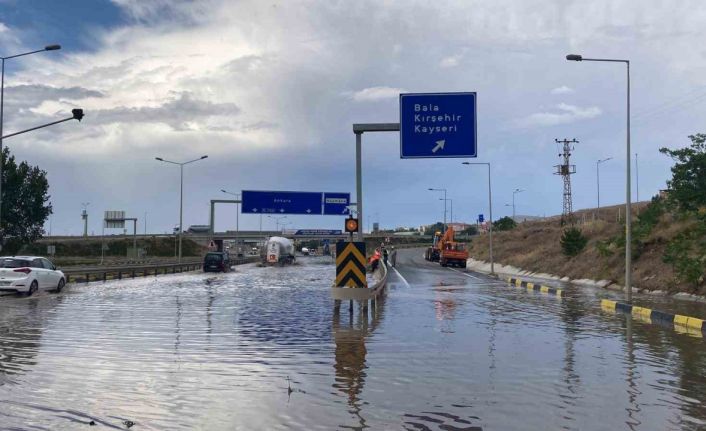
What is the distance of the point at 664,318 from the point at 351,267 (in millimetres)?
8819

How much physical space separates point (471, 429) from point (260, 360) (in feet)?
16.2

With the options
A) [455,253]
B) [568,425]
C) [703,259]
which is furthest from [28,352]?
[455,253]

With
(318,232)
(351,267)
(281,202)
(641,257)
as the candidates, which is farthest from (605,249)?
(318,232)

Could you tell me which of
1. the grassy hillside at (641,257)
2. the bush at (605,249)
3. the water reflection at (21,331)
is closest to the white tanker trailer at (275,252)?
→ the grassy hillside at (641,257)

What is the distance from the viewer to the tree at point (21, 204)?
2854 inches

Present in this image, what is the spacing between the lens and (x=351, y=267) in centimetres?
1820

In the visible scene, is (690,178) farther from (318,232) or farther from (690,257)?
(318,232)

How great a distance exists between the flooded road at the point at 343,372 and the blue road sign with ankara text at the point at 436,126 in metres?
7.43

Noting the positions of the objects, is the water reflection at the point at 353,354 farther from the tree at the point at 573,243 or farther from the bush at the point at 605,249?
the tree at the point at 573,243

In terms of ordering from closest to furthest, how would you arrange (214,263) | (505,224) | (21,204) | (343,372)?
(343,372) → (214,263) → (21,204) → (505,224)

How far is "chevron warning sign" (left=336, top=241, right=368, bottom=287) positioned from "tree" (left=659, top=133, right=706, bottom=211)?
25943 mm

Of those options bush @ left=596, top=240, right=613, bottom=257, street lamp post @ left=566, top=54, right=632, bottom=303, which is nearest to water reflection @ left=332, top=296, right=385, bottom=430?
street lamp post @ left=566, top=54, right=632, bottom=303

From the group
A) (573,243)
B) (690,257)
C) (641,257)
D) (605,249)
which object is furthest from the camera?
(573,243)

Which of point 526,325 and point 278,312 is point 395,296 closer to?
point 278,312
